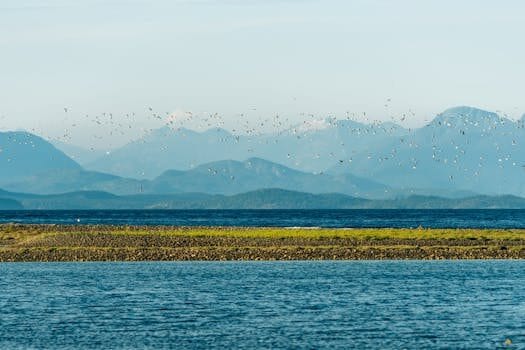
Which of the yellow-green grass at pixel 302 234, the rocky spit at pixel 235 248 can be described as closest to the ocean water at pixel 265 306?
the rocky spit at pixel 235 248

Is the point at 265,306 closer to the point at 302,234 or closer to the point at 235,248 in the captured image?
the point at 235,248

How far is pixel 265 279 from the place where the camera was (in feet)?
293

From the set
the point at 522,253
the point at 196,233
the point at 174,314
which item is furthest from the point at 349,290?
the point at 196,233

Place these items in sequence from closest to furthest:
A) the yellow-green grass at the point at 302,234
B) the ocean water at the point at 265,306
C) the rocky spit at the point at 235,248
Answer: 1. the ocean water at the point at 265,306
2. the rocky spit at the point at 235,248
3. the yellow-green grass at the point at 302,234

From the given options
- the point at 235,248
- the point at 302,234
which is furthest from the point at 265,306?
the point at 302,234

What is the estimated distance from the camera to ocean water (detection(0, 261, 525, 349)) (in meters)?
60.0

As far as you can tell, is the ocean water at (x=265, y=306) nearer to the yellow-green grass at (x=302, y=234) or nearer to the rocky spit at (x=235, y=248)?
the rocky spit at (x=235, y=248)

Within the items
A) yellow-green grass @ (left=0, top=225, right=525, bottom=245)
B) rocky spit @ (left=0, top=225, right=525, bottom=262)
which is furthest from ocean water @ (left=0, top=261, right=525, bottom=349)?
yellow-green grass @ (left=0, top=225, right=525, bottom=245)

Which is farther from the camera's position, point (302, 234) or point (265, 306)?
point (302, 234)

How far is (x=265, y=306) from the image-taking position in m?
73.0

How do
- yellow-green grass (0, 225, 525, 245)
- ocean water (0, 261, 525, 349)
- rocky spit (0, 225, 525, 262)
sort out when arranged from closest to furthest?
ocean water (0, 261, 525, 349) → rocky spit (0, 225, 525, 262) → yellow-green grass (0, 225, 525, 245)

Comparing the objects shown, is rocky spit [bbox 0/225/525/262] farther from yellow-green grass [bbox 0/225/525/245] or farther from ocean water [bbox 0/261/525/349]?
ocean water [bbox 0/261/525/349]

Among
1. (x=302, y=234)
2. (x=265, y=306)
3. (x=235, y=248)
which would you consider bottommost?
(x=265, y=306)

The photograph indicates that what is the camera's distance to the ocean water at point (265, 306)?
6000cm
